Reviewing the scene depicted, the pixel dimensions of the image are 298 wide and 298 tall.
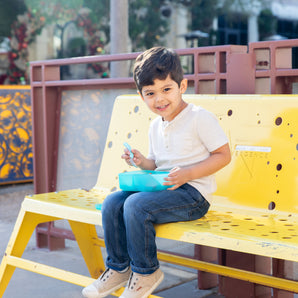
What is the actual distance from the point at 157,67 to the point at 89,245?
118cm

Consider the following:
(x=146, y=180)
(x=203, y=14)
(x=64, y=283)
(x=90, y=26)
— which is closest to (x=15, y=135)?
(x=64, y=283)

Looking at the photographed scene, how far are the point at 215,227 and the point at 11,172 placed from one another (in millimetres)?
4238

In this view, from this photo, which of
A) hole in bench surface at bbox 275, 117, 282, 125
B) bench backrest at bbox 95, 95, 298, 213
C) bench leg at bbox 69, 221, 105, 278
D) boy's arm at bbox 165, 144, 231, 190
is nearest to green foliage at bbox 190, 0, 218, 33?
bench leg at bbox 69, 221, 105, 278

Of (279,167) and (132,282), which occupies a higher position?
(279,167)

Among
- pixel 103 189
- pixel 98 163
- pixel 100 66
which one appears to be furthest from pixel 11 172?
pixel 100 66

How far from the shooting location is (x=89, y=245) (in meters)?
2.92

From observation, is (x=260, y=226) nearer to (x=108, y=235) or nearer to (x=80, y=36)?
(x=108, y=235)

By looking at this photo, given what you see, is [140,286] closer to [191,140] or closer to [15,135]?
[191,140]

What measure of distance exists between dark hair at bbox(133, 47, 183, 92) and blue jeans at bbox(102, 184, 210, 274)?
1.42 feet

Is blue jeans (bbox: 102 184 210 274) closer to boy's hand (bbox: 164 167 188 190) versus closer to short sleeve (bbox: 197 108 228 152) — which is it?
boy's hand (bbox: 164 167 188 190)

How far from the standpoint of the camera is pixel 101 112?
11.5 feet

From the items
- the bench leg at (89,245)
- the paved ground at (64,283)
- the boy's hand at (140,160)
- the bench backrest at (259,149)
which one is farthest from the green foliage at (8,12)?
the boy's hand at (140,160)

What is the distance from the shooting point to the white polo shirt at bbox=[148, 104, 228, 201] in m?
2.17

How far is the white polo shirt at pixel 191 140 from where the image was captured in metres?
2.17
